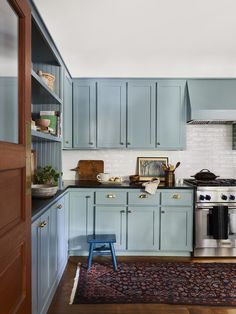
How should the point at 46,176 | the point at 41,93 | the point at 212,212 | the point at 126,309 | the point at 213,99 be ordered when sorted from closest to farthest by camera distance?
1. the point at 126,309
2. the point at 41,93
3. the point at 46,176
4. the point at 212,212
5. the point at 213,99

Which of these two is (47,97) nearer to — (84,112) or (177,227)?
(84,112)

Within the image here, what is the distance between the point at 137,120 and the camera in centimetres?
358

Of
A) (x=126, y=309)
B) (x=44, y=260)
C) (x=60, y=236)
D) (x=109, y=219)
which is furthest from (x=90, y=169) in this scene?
(x=126, y=309)

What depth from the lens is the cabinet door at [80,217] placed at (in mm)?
3236

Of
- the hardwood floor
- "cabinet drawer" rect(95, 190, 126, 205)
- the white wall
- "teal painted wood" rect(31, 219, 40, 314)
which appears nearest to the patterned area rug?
the hardwood floor

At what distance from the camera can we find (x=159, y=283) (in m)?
2.61

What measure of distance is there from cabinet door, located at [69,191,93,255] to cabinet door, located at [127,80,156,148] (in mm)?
1002

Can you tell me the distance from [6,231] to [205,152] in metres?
3.37

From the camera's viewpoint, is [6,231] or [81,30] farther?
[81,30]

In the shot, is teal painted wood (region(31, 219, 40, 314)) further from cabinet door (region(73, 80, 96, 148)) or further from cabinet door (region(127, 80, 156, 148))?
cabinet door (region(127, 80, 156, 148))

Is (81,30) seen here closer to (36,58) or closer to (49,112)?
(36,58)

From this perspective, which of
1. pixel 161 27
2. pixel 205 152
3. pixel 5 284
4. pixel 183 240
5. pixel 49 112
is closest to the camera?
pixel 5 284

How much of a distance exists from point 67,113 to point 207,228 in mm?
2370

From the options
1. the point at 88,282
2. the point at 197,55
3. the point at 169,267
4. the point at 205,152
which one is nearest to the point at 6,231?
the point at 88,282
